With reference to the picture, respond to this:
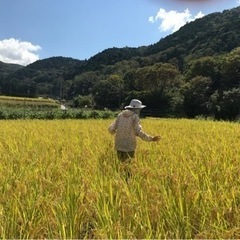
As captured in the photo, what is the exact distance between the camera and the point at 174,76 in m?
52.7

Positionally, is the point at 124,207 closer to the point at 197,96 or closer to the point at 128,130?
the point at 128,130

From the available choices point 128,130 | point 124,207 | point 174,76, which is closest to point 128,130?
point 128,130

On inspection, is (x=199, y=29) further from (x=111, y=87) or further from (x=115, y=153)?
(x=115, y=153)

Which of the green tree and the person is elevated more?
the green tree

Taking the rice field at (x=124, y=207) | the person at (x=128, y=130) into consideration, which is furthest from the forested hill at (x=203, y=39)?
the rice field at (x=124, y=207)

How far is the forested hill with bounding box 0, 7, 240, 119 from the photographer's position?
128ft

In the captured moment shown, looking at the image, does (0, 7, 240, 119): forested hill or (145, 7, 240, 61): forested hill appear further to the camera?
(145, 7, 240, 61): forested hill

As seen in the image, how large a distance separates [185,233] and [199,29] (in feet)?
245

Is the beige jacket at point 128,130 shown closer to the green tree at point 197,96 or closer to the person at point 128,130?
the person at point 128,130

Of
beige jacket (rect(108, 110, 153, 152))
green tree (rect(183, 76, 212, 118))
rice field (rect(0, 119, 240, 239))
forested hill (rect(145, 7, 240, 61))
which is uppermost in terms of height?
forested hill (rect(145, 7, 240, 61))

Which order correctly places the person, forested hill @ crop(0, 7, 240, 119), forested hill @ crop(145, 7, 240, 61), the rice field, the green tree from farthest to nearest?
forested hill @ crop(145, 7, 240, 61) → forested hill @ crop(0, 7, 240, 119) → the green tree → the person → the rice field

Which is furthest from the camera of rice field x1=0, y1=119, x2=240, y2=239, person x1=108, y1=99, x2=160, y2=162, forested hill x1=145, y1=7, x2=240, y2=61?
forested hill x1=145, y1=7, x2=240, y2=61

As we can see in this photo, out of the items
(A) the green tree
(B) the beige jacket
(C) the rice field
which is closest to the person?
(B) the beige jacket

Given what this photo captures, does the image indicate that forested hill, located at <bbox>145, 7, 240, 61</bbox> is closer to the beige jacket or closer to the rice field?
the beige jacket
